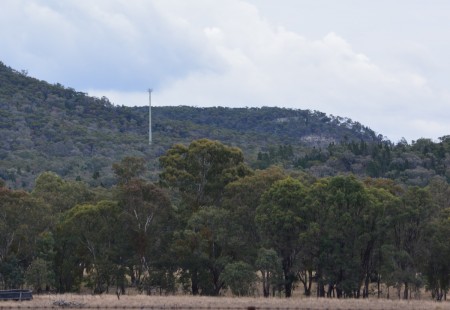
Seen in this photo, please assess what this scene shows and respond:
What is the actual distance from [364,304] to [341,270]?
12.8 metres

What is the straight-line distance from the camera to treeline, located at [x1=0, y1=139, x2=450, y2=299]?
55500 millimetres

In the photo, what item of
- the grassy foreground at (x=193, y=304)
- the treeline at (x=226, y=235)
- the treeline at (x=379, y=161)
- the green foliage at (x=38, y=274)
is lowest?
the grassy foreground at (x=193, y=304)

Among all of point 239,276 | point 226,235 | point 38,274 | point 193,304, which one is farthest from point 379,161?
point 193,304

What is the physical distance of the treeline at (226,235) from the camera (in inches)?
2185

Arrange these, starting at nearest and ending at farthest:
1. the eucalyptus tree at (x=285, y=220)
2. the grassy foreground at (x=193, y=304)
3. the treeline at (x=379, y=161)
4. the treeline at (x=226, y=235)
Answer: the grassy foreground at (x=193, y=304)
the eucalyptus tree at (x=285, y=220)
the treeline at (x=226, y=235)
the treeline at (x=379, y=161)

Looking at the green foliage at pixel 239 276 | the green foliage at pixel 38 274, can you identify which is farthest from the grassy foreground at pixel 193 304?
the green foliage at pixel 38 274

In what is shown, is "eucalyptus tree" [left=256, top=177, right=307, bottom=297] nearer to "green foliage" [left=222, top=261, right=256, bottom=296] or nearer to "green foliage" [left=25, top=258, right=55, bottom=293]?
"green foliage" [left=222, top=261, right=256, bottom=296]

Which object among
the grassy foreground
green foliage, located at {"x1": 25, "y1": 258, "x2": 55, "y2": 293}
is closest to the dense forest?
green foliage, located at {"x1": 25, "y1": 258, "x2": 55, "y2": 293}

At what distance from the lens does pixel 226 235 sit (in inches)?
→ 2263

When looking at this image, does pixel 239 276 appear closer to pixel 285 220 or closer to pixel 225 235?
pixel 225 235

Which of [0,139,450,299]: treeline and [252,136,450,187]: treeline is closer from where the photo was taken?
[0,139,450,299]: treeline

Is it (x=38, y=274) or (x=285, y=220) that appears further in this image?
(x=38, y=274)

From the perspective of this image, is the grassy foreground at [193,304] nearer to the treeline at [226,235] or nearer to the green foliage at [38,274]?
the treeline at [226,235]

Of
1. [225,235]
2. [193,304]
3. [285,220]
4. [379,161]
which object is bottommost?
[193,304]
